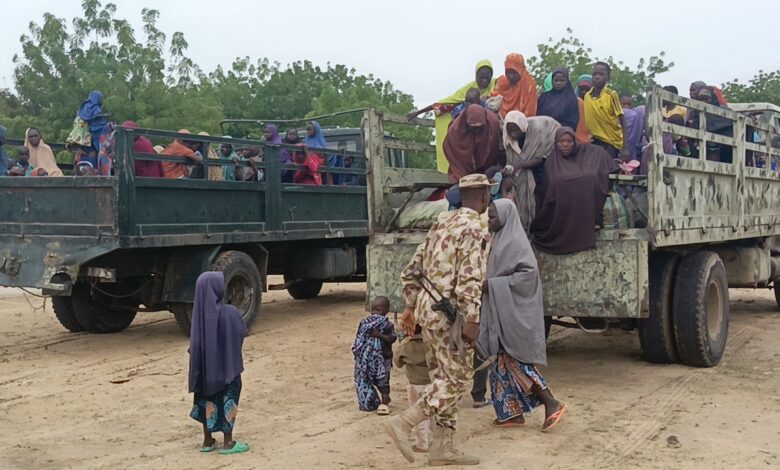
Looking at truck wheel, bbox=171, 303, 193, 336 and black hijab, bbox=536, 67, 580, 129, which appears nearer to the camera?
black hijab, bbox=536, 67, 580, 129

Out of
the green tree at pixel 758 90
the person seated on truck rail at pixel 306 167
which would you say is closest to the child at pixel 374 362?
the person seated on truck rail at pixel 306 167

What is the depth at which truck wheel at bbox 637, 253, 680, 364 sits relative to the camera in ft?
21.1

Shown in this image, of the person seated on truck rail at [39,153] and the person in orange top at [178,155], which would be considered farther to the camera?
the person seated on truck rail at [39,153]

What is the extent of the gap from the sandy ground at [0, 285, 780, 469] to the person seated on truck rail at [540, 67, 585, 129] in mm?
1978

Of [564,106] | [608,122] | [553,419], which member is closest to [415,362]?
[553,419]

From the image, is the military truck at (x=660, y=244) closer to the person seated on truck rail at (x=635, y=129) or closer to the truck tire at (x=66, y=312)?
the person seated on truck rail at (x=635, y=129)

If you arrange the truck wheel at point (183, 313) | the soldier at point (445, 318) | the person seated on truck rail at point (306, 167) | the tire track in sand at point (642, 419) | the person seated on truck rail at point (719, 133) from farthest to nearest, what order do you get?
the person seated on truck rail at point (306, 167), the truck wheel at point (183, 313), the person seated on truck rail at point (719, 133), the tire track in sand at point (642, 419), the soldier at point (445, 318)

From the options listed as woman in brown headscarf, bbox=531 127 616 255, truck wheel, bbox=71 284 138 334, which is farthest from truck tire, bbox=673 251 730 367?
truck wheel, bbox=71 284 138 334

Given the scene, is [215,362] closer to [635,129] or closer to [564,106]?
[564,106]

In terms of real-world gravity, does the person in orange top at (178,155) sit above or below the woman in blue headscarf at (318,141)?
below

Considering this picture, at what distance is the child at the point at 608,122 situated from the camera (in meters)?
6.68

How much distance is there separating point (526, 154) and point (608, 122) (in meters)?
1.18

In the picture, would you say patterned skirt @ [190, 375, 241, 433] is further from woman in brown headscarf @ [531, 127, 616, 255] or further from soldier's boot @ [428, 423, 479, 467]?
woman in brown headscarf @ [531, 127, 616, 255]

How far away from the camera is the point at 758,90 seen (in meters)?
30.2
